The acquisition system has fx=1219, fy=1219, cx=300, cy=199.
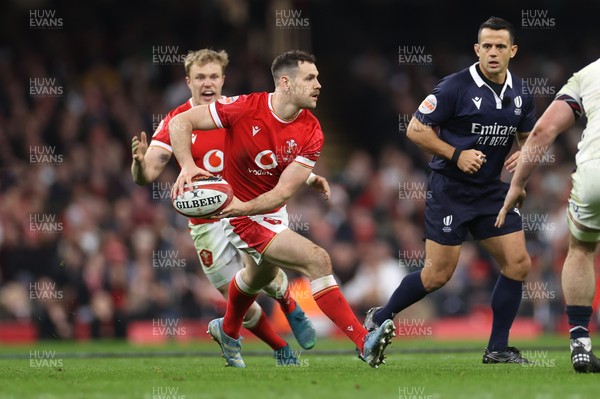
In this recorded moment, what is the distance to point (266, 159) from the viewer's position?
30.9 feet

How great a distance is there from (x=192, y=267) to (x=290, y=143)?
27.2ft

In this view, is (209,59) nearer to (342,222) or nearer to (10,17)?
(342,222)

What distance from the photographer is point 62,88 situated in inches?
806

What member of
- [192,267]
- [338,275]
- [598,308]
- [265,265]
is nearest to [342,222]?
[338,275]
